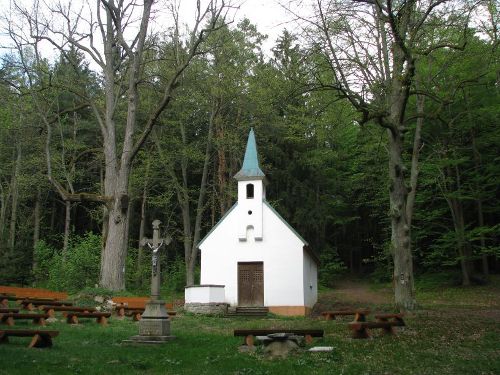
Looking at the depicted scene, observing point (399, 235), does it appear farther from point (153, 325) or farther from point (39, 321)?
point (39, 321)

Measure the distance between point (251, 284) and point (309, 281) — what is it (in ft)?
10.6

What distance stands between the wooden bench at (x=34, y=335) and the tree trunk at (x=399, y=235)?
895 centimetres

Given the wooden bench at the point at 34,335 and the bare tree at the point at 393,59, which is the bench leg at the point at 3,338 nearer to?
the wooden bench at the point at 34,335

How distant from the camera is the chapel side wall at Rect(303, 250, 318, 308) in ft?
82.2

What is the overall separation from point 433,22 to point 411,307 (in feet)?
24.1

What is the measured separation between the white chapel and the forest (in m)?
4.86

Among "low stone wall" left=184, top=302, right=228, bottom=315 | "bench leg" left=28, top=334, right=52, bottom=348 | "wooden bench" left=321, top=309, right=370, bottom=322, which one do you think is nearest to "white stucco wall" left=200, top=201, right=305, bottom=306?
"low stone wall" left=184, top=302, right=228, bottom=315

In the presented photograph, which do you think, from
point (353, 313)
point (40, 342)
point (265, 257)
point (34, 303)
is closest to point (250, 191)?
point (265, 257)

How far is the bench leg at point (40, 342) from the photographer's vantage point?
931 centimetres

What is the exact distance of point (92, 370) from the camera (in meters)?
7.46

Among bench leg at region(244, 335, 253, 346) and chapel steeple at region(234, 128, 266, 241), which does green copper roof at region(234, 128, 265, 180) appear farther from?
bench leg at region(244, 335, 253, 346)

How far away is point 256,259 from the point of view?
2508 cm

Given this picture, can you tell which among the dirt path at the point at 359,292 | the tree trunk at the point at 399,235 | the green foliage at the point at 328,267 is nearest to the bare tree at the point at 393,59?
the tree trunk at the point at 399,235

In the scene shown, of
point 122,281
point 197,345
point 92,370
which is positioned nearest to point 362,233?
point 122,281
